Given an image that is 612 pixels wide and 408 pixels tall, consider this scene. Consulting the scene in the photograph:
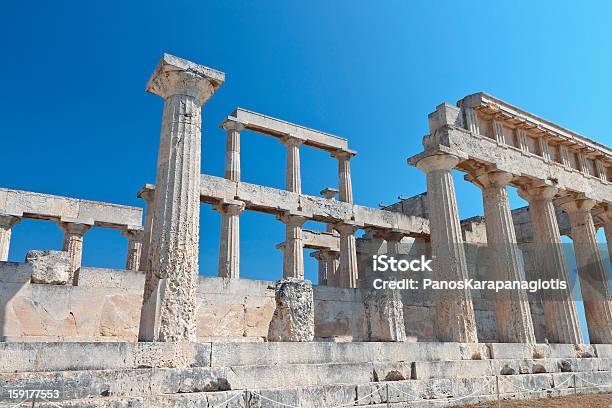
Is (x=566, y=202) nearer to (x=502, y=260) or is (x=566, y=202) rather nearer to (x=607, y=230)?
(x=607, y=230)

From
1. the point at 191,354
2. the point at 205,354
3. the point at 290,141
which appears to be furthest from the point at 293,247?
the point at 191,354

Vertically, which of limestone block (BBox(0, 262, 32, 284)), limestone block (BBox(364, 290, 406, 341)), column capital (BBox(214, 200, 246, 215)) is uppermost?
column capital (BBox(214, 200, 246, 215))

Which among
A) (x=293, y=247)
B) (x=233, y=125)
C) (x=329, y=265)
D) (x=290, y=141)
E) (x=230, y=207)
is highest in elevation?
(x=233, y=125)

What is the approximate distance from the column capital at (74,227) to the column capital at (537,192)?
15735 mm

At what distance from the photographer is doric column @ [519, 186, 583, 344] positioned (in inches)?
579

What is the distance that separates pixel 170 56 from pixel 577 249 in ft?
50.0

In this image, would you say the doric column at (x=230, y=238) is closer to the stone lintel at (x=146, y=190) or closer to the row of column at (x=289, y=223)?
the row of column at (x=289, y=223)

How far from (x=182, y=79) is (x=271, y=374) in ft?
16.4

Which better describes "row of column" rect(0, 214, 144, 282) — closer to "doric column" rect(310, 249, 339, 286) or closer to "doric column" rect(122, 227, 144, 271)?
"doric column" rect(122, 227, 144, 271)

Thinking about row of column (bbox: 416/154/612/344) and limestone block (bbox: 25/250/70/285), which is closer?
limestone block (bbox: 25/250/70/285)

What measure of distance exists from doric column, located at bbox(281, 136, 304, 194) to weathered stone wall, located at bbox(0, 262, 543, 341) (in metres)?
7.22

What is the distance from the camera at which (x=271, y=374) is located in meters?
7.28

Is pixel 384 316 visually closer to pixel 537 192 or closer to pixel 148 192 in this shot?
pixel 537 192

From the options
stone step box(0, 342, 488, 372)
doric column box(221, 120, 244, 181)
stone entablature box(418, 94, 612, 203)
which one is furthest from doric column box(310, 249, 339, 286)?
stone step box(0, 342, 488, 372)
